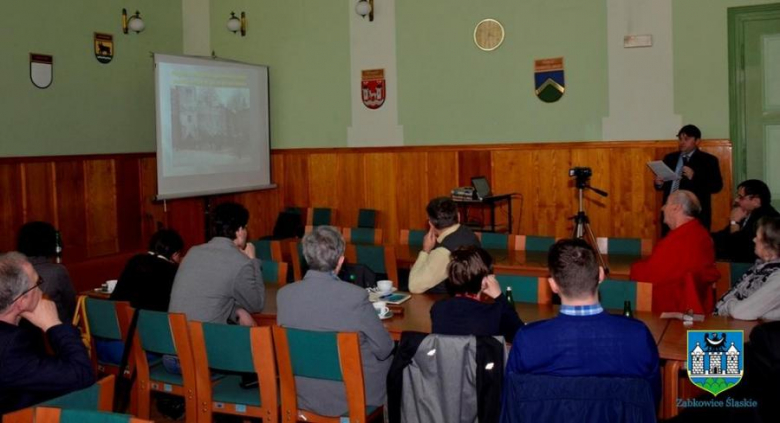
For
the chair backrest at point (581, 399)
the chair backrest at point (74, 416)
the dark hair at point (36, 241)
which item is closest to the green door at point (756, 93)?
the chair backrest at point (581, 399)

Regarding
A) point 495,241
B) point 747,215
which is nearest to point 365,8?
point 495,241

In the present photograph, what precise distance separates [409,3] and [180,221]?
4215mm

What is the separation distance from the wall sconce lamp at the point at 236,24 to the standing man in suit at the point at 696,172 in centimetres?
592

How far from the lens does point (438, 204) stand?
16.9 feet

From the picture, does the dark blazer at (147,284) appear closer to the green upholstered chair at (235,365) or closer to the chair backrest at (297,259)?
the green upholstered chair at (235,365)

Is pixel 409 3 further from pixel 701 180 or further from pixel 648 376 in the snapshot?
pixel 648 376

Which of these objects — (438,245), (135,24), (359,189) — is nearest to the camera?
(438,245)

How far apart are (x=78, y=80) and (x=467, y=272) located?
7135mm

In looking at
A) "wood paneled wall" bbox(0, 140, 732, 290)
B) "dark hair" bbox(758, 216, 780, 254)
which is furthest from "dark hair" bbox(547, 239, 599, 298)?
"wood paneled wall" bbox(0, 140, 732, 290)

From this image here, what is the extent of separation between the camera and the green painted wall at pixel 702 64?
26.2ft

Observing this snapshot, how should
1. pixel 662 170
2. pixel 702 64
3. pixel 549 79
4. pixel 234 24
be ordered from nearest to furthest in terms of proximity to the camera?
pixel 662 170 → pixel 702 64 → pixel 549 79 → pixel 234 24

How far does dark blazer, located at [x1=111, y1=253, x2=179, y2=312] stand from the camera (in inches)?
184

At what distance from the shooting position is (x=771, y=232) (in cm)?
397

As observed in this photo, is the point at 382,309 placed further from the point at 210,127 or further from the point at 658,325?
the point at 210,127
